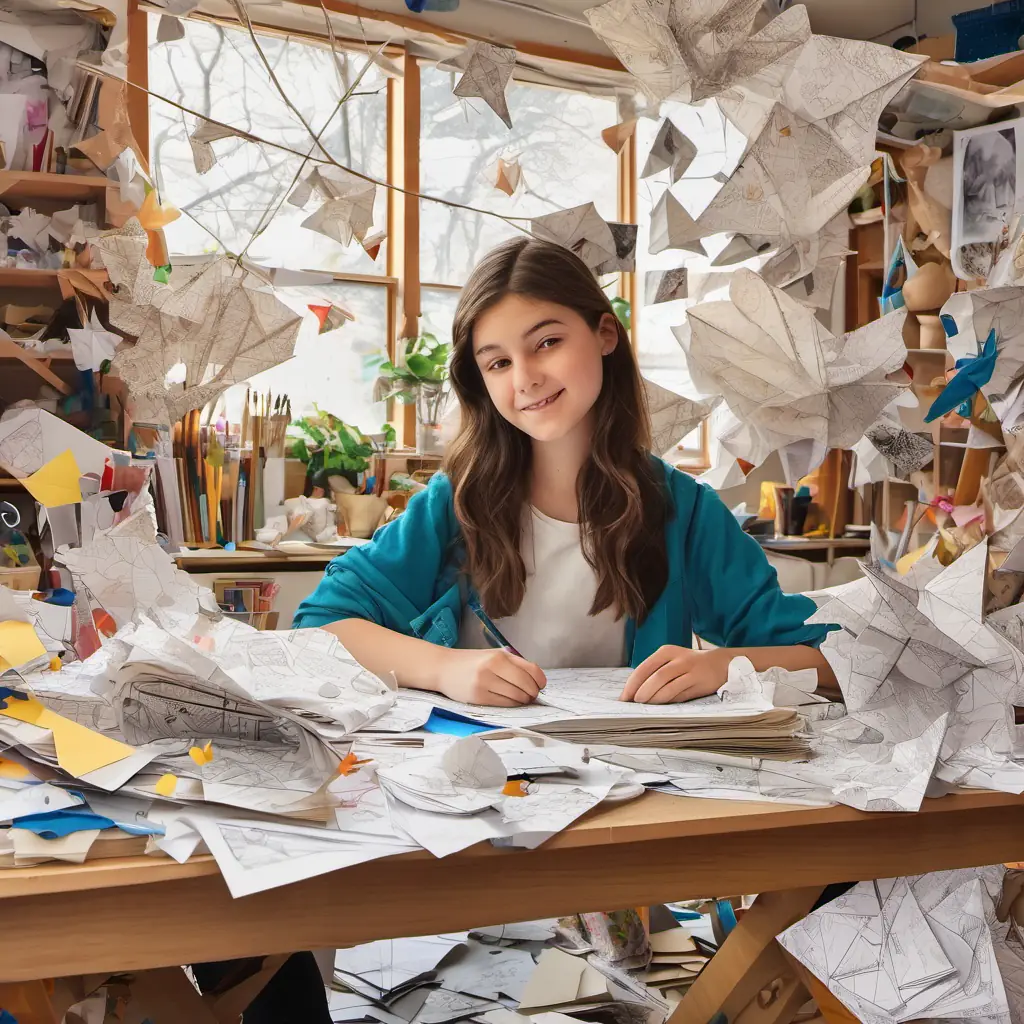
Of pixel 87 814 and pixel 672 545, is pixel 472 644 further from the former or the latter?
pixel 87 814

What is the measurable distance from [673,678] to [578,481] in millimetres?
490

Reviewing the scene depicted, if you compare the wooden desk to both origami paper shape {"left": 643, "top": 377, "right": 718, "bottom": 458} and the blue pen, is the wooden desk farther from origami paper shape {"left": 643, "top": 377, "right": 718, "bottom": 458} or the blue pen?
the blue pen

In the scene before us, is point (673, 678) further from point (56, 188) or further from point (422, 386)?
point (422, 386)

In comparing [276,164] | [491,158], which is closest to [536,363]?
[276,164]

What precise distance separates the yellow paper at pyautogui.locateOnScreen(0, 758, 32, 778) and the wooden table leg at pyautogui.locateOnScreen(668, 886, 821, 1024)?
568 mm

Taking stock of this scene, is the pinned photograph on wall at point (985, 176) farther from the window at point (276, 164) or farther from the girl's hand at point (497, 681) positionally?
the window at point (276, 164)

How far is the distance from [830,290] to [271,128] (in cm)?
308

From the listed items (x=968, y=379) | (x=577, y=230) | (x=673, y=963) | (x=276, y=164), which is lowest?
(x=673, y=963)

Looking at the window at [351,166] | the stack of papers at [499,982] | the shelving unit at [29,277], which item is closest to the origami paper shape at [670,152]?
the stack of papers at [499,982]

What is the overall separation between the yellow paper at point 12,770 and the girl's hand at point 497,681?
38 centimetres

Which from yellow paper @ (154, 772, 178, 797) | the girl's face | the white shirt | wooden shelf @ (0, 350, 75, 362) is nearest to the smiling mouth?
the girl's face

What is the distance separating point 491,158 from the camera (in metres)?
3.92

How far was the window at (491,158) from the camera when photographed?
12.5 ft

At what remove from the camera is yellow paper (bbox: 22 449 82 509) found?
2.27 ft
